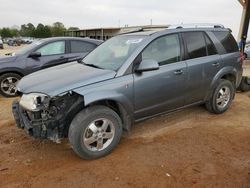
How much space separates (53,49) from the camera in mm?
7551

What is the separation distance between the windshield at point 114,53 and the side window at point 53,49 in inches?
115

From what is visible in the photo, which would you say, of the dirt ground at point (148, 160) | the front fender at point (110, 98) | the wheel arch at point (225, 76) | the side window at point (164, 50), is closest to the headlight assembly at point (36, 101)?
the front fender at point (110, 98)

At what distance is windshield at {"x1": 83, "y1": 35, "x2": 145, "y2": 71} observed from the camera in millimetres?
4113

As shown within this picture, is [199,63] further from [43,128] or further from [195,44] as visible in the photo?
[43,128]

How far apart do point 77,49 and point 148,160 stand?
198 inches

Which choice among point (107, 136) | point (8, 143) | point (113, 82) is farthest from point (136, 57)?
point (8, 143)

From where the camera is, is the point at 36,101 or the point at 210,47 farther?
the point at 210,47

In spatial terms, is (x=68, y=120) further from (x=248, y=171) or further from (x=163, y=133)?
(x=248, y=171)

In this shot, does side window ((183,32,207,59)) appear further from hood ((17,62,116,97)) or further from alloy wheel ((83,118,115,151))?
alloy wheel ((83,118,115,151))

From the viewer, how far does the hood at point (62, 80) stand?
3.54 m

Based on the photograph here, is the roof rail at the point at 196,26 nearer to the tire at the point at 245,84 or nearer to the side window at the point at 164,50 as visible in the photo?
the side window at the point at 164,50

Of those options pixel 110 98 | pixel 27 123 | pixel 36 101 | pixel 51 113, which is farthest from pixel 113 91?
pixel 27 123

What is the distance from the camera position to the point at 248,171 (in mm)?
3447

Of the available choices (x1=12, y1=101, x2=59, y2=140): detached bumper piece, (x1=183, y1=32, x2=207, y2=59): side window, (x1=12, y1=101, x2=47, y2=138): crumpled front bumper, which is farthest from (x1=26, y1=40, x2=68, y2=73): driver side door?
(x1=183, y1=32, x2=207, y2=59): side window
